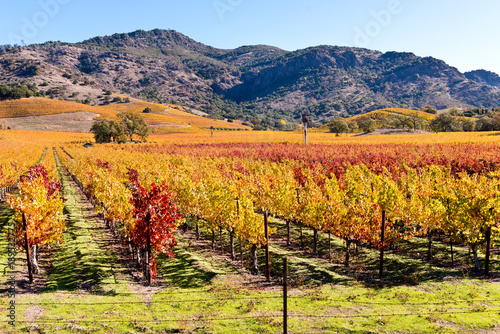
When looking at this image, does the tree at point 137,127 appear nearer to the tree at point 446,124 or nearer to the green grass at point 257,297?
the green grass at point 257,297

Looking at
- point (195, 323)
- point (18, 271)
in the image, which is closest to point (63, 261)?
point (18, 271)


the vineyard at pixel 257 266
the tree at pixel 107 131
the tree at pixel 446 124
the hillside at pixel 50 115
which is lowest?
the vineyard at pixel 257 266

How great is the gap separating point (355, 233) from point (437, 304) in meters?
5.54

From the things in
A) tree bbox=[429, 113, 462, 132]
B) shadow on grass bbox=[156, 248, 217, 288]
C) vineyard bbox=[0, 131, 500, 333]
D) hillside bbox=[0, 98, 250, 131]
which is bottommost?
shadow on grass bbox=[156, 248, 217, 288]

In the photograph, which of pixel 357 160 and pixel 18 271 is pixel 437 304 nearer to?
pixel 18 271

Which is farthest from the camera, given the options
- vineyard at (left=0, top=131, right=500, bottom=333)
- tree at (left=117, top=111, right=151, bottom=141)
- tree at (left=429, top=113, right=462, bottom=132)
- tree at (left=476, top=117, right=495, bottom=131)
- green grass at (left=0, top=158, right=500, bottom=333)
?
tree at (left=429, top=113, right=462, bottom=132)

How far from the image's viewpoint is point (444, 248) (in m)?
21.5

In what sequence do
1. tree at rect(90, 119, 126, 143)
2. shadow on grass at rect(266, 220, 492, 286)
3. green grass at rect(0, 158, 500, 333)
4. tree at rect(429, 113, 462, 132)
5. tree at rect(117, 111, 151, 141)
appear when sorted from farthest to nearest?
tree at rect(429, 113, 462, 132) → tree at rect(117, 111, 151, 141) → tree at rect(90, 119, 126, 143) → shadow on grass at rect(266, 220, 492, 286) → green grass at rect(0, 158, 500, 333)

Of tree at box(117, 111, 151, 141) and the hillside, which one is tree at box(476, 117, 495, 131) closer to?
tree at box(117, 111, 151, 141)

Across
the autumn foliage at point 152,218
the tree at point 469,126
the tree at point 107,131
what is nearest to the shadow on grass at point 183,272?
the autumn foliage at point 152,218

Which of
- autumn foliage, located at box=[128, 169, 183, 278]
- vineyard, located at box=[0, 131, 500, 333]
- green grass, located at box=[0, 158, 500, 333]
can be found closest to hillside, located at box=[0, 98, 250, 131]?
vineyard, located at box=[0, 131, 500, 333]

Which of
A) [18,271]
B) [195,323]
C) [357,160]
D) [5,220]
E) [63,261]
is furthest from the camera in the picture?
[357,160]

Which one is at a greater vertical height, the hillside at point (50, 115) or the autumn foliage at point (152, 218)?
the hillside at point (50, 115)

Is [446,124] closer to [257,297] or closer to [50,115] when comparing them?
[257,297]
